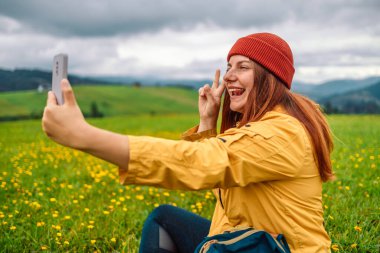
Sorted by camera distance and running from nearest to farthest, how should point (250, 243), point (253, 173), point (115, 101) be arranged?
point (253, 173) < point (250, 243) < point (115, 101)

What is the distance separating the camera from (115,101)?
281 ft

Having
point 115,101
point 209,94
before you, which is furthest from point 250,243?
point 115,101

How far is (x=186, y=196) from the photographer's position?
5.50 metres

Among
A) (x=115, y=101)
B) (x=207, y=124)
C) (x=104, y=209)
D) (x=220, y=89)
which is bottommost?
(x=115, y=101)

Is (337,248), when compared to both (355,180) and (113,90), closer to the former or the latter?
(355,180)

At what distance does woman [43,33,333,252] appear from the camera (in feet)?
5.42

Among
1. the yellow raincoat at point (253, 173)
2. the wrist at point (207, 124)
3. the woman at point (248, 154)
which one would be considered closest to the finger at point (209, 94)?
the woman at point (248, 154)

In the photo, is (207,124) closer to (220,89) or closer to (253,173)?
(220,89)

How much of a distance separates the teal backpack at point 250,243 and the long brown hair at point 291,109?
492 mm

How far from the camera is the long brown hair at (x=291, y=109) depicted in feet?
7.37

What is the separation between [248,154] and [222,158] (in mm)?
147

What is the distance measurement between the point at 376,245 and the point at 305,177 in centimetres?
201

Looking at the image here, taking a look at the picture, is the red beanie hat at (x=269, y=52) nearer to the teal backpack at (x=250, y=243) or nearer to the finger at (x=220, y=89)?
the finger at (x=220, y=89)

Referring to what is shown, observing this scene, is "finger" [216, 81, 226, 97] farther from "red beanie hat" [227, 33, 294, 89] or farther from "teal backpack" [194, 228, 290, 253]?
"teal backpack" [194, 228, 290, 253]
